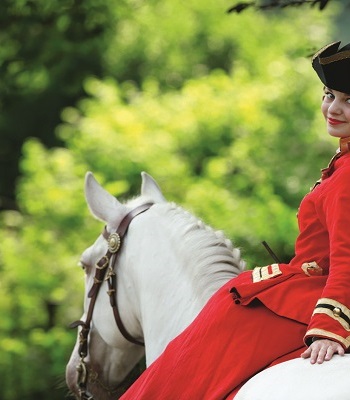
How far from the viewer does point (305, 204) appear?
12.5 ft

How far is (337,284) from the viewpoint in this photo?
3.51 metres

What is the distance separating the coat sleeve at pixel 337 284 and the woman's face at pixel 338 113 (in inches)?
7.9

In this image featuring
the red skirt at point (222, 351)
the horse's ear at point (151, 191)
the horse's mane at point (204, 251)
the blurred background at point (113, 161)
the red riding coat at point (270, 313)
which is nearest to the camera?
the red riding coat at point (270, 313)

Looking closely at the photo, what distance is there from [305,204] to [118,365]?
1.64 meters

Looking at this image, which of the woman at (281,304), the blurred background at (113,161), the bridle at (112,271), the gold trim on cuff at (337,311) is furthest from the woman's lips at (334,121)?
the blurred background at (113,161)

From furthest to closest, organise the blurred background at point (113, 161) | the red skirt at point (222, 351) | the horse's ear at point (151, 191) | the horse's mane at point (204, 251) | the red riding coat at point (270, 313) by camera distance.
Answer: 1. the blurred background at point (113, 161)
2. the horse's ear at point (151, 191)
3. the horse's mane at point (204, 251)
4. the red skirt at point (222, 351)
5. the red riding coat at point (270, 313)

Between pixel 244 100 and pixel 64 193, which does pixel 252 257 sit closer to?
pixel 64 193

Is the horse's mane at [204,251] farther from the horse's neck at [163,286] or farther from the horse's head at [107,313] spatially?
the horse's head at [107,313]

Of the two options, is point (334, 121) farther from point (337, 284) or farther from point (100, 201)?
point (100, 201)

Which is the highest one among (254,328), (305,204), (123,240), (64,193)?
(64,193)

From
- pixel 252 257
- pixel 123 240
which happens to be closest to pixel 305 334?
pixel 123 240

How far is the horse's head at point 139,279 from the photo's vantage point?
4430 mm

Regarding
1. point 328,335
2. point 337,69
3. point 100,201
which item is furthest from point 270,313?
point 100,201

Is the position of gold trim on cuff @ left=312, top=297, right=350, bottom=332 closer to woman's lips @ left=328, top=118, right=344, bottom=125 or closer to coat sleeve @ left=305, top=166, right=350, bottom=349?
coat sleeve @ left=305, top=166, right=350, bottom=349
